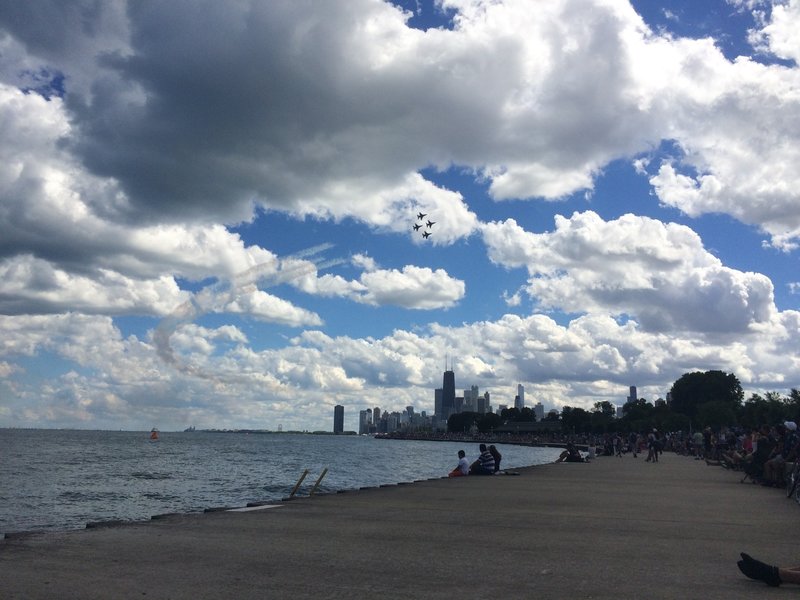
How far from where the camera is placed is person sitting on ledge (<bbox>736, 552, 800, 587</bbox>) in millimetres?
7613

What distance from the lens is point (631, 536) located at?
11.8 m

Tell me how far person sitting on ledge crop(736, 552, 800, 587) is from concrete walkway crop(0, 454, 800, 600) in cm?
10

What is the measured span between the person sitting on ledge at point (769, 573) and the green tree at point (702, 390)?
542 feet

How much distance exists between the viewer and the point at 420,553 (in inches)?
390

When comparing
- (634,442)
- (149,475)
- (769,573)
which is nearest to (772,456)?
(769,573)

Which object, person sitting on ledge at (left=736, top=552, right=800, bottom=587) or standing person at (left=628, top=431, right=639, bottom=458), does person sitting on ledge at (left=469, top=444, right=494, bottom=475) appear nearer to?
person sitting on ledge at (left=736, top=552, right=800, bottom=587)

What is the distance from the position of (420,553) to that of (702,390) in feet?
582

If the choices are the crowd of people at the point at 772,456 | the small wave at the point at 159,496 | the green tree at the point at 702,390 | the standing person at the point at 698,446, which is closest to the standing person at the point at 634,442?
the standing person at the point at 698,446

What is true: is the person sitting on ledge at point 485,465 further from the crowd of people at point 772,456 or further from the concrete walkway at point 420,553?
the concrete walkway at point 420,553

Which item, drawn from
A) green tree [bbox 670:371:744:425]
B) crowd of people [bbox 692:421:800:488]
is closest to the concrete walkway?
crowd of people [bbox 692:421:800:488]

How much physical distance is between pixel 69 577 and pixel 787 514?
14566 millimetres

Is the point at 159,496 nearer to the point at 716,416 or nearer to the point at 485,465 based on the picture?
the point at 485,465

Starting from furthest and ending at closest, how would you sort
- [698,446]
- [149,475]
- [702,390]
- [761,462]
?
[702,390], [698,446], [149,475], [761,462]

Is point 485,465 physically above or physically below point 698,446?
above
